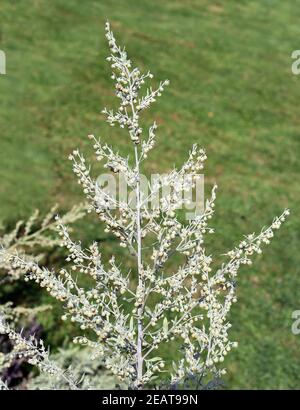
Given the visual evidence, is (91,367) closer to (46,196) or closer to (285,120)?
(46,196)

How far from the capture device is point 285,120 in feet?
66.7

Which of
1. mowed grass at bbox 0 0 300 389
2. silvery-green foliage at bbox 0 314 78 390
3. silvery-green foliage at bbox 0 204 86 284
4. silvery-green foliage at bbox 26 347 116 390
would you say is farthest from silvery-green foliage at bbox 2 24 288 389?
mowed grass at bbox 0 0 300 389

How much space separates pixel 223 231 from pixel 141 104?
9902mm

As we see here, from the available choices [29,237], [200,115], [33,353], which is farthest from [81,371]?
[200,115]

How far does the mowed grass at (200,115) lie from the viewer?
12641 mm

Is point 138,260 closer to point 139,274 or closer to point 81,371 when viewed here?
point 139,274

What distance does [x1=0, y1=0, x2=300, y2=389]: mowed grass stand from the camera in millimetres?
12641

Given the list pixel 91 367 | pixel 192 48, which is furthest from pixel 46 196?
pixel 192 48

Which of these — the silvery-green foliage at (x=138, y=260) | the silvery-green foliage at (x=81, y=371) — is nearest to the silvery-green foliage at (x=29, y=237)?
the silvery-green foliage at (x=138, y=260)

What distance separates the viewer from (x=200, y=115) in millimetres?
19891

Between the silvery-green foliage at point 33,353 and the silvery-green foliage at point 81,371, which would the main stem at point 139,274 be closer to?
the silvery-green foliage at point 33,353

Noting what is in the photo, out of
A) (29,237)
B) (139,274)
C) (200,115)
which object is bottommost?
(139,274)

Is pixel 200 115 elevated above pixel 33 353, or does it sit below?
above

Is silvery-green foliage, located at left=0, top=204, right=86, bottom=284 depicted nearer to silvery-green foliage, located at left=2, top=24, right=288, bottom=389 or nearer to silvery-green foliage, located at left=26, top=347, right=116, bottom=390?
silvery-green foliage, located at left=2, top=24, right=288, bottom=389
